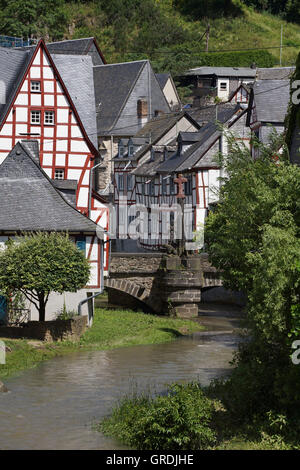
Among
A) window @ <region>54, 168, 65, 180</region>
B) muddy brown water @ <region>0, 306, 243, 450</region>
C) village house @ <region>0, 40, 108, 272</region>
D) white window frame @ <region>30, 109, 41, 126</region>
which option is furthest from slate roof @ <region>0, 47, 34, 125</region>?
muddy brown water @ <region>0, 306, 243, 450</region>

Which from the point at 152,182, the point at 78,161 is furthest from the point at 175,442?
the point at 152,182

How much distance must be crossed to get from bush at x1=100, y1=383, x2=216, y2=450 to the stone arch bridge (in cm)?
2715

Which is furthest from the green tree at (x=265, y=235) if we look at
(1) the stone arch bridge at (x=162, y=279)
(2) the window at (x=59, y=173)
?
(2) the window at (x=59, y=173)

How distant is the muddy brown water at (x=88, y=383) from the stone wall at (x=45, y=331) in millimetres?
1466

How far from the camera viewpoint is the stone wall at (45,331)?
36.6 m

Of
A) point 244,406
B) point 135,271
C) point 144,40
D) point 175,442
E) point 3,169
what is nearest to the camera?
point 175,442

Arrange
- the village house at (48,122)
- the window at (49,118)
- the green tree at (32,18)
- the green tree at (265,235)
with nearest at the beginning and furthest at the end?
the green tree at (265,235)
the village house at (48,122)
the window at (49,118)
the green tree at (32,18)

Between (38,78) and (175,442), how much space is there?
35312 millimetres

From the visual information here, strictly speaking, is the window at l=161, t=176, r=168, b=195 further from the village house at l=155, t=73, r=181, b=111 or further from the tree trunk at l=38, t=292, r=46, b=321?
the tree trunk at l=38, t=292, r=46, b=321

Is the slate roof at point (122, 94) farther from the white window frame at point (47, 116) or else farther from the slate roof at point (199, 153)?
the white window frame at point (47, 116)

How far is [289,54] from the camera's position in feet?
358

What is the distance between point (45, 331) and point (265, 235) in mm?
18458

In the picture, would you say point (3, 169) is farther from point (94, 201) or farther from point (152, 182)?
point (152, 182)

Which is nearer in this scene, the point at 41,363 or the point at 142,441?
the point at 142,441
